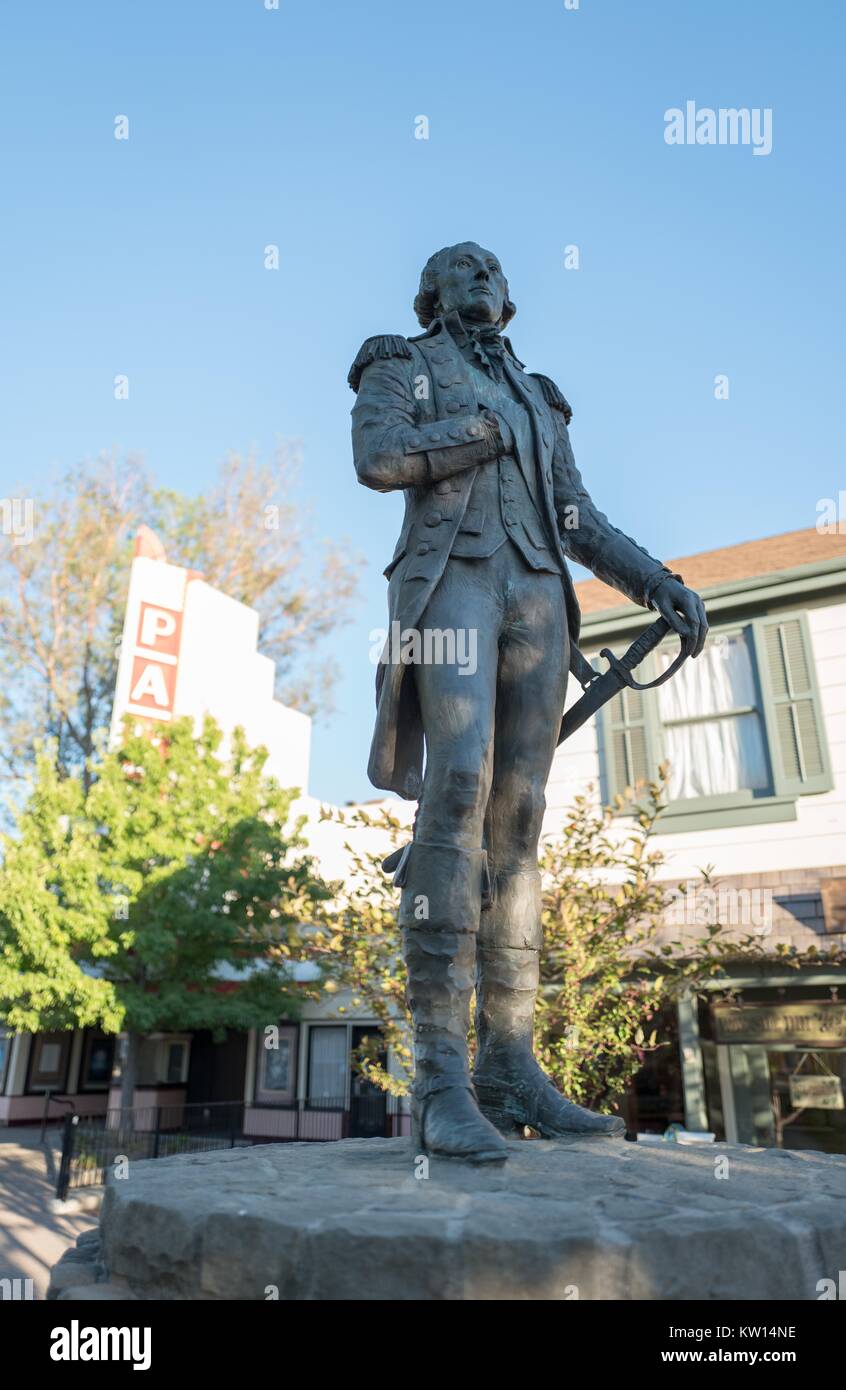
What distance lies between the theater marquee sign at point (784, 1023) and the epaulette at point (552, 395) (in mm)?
8536

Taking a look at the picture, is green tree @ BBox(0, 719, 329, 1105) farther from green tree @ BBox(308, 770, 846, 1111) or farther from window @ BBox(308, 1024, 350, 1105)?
green tree @ BBox(308, 770, 846, 1111)

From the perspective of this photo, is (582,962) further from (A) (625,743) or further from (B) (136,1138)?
(B) (136,1138)

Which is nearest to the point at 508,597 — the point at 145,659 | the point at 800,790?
the point at 800,790

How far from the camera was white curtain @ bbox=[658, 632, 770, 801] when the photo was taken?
40.1 feet

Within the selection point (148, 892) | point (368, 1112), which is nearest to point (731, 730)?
point (148, 892)

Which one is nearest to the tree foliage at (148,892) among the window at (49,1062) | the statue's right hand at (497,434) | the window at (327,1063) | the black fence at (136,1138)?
the black fence at (136,1138)

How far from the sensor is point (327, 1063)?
18.4 metres

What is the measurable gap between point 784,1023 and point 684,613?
8.57 metres

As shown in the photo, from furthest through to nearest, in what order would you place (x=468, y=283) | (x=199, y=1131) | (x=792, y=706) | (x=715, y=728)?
(x=199, y=1131), (x=715, y=728), (x=792, y=706), (x=468, y=283)

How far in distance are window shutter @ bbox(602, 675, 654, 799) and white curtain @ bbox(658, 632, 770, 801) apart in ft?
0.90

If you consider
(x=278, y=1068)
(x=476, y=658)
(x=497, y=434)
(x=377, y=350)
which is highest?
(x=377, y=350)

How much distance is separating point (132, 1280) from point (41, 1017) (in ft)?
46.3
